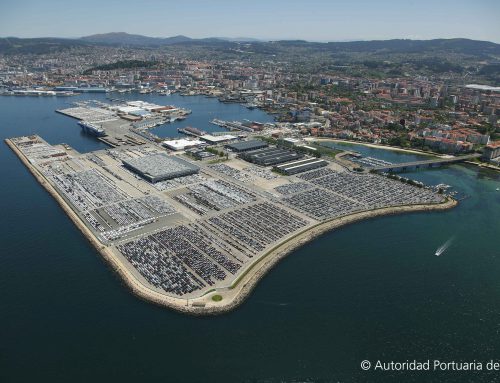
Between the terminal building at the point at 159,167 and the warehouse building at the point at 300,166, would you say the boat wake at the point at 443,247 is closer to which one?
the warehouse building at the point at 300,166

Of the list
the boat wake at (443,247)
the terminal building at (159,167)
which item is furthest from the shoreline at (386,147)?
the boat wake at (443,247)

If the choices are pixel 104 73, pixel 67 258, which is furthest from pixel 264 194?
pixel 104 73

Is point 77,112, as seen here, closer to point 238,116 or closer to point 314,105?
point 238,116

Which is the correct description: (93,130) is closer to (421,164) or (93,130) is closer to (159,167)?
(159,167)

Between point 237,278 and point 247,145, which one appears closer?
point 237,278

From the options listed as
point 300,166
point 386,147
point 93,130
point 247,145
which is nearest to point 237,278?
point 300,166

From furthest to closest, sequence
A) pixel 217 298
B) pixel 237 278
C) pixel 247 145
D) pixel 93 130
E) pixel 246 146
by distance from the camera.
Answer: pixel 93 130 < pixel 247 145 < pixel 246 146 < pixel 237 278 < pixel 217 298
